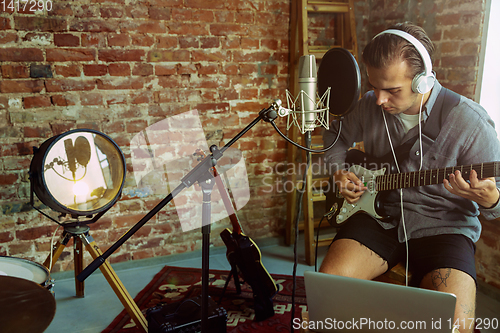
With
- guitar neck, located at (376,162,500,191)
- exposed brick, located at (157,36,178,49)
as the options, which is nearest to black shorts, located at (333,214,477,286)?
guitar neck, located at (376,162,500,191)

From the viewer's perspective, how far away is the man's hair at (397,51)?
123 cm

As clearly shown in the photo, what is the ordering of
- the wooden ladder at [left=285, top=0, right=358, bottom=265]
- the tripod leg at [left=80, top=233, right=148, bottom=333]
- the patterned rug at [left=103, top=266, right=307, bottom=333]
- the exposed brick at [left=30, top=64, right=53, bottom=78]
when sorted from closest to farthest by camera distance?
the tripod leg at [left=80, top=233, right=148, bottom=333] < the patterned rug at [left=103, top=266, right=307, bottom=333] < the exposed brick at [left=30, top=64, right=53, bottom=78] < the wooden ladder at [left=285, top=0, right=358, bottom=265]

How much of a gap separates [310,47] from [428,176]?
138 centimetres

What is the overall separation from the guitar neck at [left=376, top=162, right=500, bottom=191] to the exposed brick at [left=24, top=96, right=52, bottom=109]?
1756 mm

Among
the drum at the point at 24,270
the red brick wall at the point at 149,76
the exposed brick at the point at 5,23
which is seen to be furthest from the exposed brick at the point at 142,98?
the drum at the point at 24,270

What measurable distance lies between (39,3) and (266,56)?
1318mm

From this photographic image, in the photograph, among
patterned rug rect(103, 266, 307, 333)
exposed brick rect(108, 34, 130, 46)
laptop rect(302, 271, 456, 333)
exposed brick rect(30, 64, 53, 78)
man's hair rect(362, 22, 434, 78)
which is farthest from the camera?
exposed brick rect(108, 34, 130, 46)

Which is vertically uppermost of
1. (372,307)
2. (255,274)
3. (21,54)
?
(21,54)

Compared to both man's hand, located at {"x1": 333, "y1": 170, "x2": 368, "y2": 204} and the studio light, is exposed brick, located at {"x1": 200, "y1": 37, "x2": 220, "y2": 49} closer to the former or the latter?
the studio light

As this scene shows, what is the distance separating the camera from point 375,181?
1445 millimetres

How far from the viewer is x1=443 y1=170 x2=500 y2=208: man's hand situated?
1.13m

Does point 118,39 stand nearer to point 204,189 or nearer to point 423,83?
point 204,189

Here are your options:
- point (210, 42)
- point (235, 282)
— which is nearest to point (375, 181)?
point (235, 282)

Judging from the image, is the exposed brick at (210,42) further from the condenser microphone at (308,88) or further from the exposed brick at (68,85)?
the condenser microphone at (308,88)
